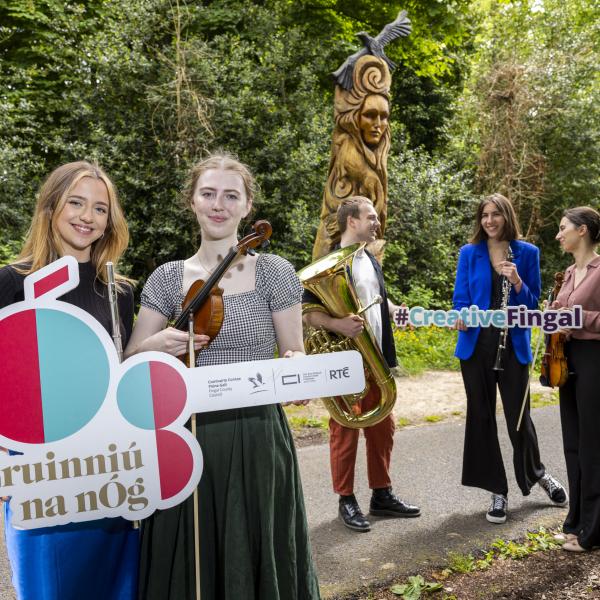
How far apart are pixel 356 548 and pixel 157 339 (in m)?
2.29

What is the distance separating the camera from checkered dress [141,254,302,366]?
2346mm

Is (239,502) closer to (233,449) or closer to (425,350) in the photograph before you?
(233,449)

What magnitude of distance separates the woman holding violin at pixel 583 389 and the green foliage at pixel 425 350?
202 inches

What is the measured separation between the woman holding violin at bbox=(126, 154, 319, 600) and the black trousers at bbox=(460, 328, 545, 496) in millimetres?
2117

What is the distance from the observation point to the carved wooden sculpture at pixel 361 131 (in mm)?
6598

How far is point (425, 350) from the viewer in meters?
9.53

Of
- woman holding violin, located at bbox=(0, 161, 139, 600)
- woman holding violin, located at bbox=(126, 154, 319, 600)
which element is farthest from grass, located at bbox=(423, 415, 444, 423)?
woman holding violin, located at bbox=(0, 161, 139, 600)

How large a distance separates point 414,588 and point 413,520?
93cm

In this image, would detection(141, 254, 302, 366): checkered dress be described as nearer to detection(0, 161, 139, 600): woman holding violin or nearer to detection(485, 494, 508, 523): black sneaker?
detection(0, 161, 139, 600): woman holding violin

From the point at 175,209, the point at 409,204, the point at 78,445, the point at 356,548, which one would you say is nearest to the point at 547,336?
the point at 356,548

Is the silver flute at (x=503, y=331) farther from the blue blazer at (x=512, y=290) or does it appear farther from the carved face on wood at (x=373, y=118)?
the carved face on wood at (x=373, y=118)

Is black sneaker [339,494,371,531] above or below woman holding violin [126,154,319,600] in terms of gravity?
below

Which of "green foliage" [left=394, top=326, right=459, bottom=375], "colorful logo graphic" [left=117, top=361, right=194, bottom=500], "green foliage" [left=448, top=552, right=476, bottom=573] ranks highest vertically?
"colorful logo graphic" [left=117, top=361, right=194, bottom=500]

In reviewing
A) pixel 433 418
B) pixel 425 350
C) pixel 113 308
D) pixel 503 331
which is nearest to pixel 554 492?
pixel 503 331
